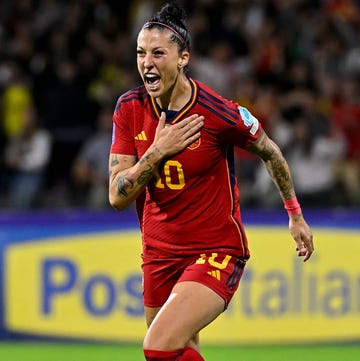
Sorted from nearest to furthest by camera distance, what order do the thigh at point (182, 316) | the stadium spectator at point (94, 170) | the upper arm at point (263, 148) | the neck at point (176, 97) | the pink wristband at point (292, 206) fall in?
the thigh at point (182, 316), the neck at point (176, 97), the upper arm at point (263, 148), the pink wristband at point (292, 206), the stadium spectator at point (94, 170)

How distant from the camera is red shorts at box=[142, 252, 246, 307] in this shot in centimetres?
519

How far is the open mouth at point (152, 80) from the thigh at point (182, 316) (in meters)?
1.03

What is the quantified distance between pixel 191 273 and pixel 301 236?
2.40ft

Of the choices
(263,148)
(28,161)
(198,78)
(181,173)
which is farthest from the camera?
(198,78)

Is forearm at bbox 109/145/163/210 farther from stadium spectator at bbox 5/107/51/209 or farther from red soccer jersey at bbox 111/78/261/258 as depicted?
stadium spectator at bbox 5/107/51/209

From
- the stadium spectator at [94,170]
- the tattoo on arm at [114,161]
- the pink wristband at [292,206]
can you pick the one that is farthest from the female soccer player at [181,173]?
the stadium spectator at [94,170]

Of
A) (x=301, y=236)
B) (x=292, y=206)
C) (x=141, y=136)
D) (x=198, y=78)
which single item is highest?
(x=198, y=78)

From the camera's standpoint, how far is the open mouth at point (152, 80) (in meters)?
5.16

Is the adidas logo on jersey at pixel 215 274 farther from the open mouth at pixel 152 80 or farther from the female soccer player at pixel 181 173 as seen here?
the open mouth at pixel 152 80

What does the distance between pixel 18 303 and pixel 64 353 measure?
716mm

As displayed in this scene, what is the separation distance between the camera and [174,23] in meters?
5.25

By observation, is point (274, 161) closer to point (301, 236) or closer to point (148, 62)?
point (301, 236)

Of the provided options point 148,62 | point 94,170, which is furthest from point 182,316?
point 94,170

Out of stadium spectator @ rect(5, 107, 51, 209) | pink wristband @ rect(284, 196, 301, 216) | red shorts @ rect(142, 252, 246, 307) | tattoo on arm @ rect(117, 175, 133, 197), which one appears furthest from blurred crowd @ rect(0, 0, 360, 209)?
tattoo on arm @ rect(117, 175, 133, 197)
